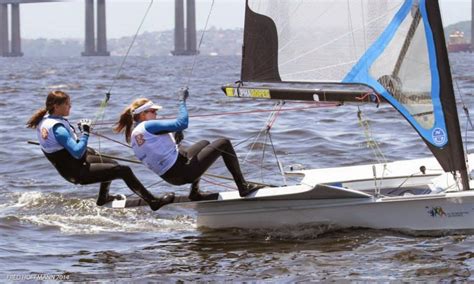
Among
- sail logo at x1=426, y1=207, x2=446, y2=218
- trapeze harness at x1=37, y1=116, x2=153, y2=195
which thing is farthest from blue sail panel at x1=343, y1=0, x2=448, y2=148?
trapeze harness at x1=37, y1=116, x2=153, y2=195

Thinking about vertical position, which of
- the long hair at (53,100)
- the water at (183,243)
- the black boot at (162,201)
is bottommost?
the water at (183,243)

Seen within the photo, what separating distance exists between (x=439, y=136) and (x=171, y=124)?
2.02m

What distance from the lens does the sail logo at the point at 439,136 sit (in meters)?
7.71

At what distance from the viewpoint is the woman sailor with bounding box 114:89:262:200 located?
7469 millimetres

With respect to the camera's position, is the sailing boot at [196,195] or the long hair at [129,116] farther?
the sailing boot at [196,195]

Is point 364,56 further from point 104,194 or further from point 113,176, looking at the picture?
point 104,194

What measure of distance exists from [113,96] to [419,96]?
19.0 meters

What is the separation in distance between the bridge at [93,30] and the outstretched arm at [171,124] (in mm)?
87947

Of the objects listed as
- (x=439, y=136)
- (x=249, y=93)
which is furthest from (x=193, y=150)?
(x=439, y=136)

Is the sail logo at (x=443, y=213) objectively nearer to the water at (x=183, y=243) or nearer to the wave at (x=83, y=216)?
the water at (x=183, y=243)

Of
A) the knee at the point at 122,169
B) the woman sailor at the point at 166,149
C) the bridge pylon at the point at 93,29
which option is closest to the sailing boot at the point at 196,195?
the woman sailor at the point at 166,149

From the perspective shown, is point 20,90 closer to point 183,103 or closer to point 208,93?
point 208,93

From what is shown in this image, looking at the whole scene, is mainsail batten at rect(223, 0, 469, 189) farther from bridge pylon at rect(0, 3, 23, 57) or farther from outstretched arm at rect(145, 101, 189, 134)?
bridge pylon at rect(0, 3, 23, 57)

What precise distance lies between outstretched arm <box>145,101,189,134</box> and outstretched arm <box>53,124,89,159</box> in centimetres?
47
